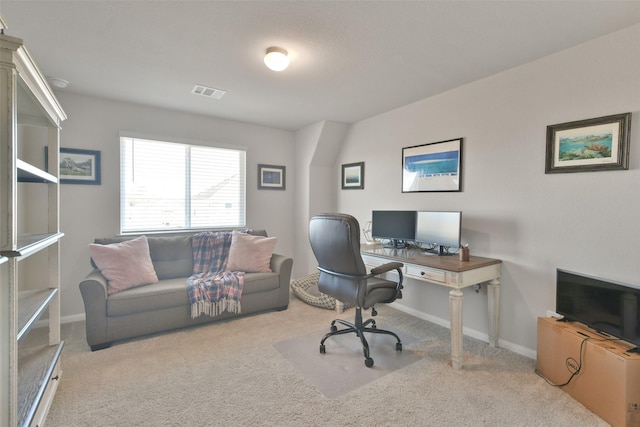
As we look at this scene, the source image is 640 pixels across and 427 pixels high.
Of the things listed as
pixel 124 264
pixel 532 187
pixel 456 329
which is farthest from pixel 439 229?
pixel 124 264

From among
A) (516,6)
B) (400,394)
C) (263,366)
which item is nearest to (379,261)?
(400,394)

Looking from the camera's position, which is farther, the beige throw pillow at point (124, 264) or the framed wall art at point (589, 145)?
the beige throw pillow at point (124, 264)

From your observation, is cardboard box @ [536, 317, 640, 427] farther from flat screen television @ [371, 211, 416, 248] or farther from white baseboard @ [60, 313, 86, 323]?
white baseboard @ [60, 313, 86, 323]

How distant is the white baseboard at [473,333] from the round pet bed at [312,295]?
75 cm

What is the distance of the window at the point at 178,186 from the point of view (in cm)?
347

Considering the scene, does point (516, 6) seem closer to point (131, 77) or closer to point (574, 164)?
point (574, 164)

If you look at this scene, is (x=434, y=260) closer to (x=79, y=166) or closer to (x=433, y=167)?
(x=433, y=167)

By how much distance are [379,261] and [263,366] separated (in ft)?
4.45

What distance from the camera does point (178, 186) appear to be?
12.4ft

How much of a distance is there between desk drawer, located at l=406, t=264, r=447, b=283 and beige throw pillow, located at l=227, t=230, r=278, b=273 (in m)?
1.66

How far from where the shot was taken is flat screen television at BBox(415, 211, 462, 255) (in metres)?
2.66

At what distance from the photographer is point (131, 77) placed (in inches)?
106

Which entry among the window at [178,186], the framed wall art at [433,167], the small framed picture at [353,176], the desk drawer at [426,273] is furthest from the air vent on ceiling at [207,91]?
the desk drawer at [426,273]

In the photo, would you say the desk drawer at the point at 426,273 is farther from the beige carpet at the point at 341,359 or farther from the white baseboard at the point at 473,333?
the white baseboard at the point at 473,333
